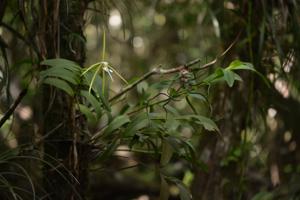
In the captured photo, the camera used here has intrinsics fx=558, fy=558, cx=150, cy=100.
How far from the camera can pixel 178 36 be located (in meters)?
3.82

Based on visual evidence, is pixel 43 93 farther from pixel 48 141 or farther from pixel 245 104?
pixel 245 104

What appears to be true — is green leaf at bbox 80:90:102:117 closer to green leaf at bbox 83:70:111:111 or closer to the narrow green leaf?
green leaf at bbox 83:70:111:111

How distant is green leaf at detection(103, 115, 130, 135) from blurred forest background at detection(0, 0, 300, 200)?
24 millimetres

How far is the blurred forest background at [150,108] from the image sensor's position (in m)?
1.31

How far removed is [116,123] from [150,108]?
0.13 metres

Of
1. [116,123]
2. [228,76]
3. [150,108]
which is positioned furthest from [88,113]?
[228,76]

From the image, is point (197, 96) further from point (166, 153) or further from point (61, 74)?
point (61, 74)

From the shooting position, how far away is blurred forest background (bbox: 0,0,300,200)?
1314 millimetres

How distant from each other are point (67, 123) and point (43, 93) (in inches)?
5.5

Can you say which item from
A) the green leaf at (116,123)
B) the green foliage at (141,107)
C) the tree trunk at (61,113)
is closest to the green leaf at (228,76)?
the green foliage at (141,107)

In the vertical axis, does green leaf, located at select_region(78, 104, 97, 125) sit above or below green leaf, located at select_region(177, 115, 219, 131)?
above

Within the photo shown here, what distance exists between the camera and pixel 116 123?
1241 millimetres

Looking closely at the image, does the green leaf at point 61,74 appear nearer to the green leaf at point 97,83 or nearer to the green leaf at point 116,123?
the green leaf at point 97,83

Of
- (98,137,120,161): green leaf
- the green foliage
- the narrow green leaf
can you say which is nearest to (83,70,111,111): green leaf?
the green foliage
